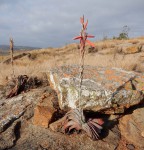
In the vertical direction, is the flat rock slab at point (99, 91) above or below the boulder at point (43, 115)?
above

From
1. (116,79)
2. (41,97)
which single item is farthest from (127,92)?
(41,97)

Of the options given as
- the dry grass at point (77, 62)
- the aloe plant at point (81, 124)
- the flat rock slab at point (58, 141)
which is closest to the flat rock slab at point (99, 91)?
the aloe plant at point (81, 124)

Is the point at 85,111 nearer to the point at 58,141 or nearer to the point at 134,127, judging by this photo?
the point at 58,141

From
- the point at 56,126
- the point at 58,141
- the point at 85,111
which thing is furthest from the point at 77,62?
the point at 58,141

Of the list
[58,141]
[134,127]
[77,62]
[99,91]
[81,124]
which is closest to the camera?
[58,141]

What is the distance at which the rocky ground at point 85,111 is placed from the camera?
3.38 meters

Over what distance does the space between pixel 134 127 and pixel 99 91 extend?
37.2 inches

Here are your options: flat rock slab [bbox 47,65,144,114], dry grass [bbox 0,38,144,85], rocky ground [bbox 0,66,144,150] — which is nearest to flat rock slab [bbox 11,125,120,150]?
rocky ground [bbox 0,66,144,150]

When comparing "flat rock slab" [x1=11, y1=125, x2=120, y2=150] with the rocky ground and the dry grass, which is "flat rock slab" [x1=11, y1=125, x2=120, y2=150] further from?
the dry grass

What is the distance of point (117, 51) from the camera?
1234 centimetres

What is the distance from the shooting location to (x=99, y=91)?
3678 mm

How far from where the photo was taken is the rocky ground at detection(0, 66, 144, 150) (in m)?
3.38

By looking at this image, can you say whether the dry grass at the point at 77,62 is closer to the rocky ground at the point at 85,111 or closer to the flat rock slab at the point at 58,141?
the rocky ground at the point at 85,111

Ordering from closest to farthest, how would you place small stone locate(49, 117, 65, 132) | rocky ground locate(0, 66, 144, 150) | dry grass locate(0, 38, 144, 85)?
rocky ground locate(0, 66, 144, 150) → small stone locate(49, 117, 65, 132) → dry grass locate(0, 38, 144, 85)
